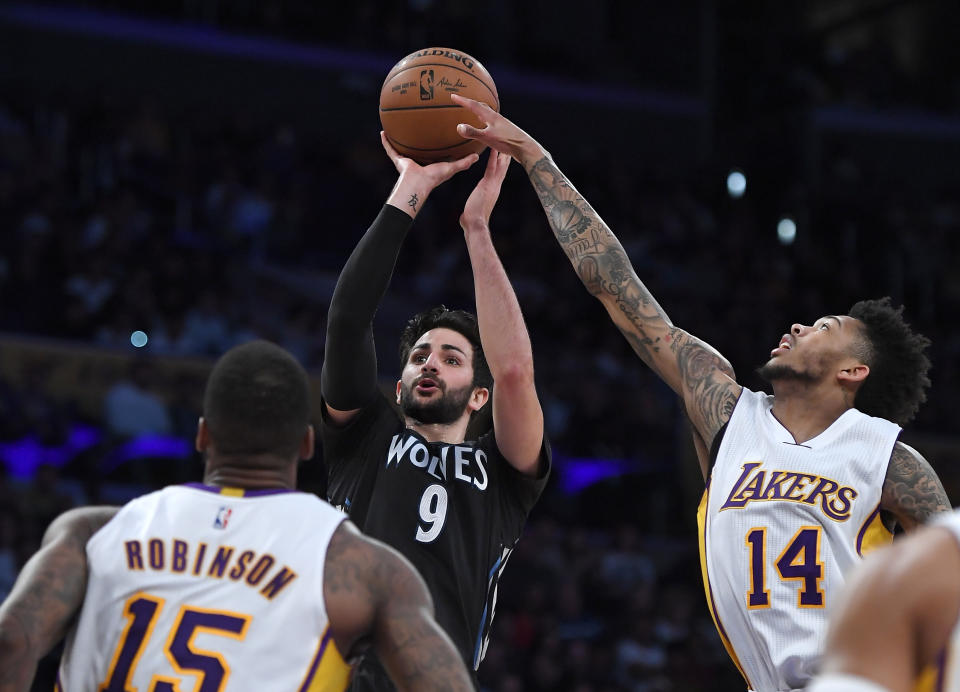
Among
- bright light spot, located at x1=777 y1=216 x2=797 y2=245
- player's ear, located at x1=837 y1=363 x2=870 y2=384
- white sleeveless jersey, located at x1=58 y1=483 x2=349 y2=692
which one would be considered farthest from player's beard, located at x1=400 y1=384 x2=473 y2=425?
bright light spot, located at x1=777 y1=216 x2=797 y2=245

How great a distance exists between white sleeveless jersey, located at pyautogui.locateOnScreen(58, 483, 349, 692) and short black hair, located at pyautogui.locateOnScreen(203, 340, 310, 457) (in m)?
0.12

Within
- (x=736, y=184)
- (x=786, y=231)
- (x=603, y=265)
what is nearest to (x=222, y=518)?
(x=603, y=265)

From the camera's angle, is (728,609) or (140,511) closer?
(140,511)

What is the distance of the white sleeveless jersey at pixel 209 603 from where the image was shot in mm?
2674

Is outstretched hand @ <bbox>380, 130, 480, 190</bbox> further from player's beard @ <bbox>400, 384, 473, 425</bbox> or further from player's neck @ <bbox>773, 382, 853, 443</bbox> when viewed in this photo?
player's neck @ <bbox>773, 382, 853, 443</bbox>

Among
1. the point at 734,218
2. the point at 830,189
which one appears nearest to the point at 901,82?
the point at 830,189

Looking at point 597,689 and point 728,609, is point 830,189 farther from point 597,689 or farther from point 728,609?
point 728,609

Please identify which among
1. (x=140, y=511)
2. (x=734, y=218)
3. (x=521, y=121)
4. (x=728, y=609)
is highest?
(x=521, y=121)

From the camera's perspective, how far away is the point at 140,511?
9.46 feet

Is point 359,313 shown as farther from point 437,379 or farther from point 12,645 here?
point 12,645

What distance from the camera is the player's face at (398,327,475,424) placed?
4453 millimetres

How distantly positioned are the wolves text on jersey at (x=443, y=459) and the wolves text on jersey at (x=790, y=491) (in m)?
0.83

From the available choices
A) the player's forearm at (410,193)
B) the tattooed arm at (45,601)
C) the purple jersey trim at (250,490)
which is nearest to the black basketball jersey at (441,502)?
the player's forearm at (410,193)

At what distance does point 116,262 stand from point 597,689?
226 inches
